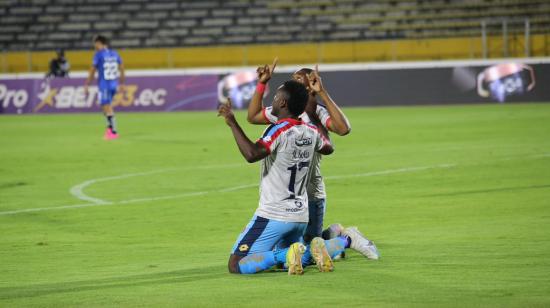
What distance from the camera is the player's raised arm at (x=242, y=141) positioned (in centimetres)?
826

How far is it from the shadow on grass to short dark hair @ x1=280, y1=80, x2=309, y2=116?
4.84 feet

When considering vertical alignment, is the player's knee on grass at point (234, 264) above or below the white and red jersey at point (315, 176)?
below

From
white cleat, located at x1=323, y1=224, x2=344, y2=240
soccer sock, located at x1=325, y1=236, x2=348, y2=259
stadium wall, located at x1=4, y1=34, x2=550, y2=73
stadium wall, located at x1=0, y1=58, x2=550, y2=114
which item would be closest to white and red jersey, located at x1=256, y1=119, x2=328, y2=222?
soccer sock, located at x1=325, y1=236, x2=348, y2=259

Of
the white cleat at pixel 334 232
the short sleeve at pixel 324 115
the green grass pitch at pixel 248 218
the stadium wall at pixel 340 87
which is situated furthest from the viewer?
the stadium wall at pixel 340 87

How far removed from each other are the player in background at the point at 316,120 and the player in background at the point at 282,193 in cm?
32

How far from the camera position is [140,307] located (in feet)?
24.1

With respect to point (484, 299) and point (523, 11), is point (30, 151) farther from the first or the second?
point (523, 11)

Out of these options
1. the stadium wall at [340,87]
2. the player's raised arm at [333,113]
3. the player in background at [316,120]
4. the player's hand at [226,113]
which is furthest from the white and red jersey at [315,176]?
the stadium wall at [340,87]

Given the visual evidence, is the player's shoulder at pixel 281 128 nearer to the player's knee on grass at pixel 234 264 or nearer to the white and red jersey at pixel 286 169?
the white and red jersey at pixel 286 169

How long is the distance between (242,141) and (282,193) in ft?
2.08

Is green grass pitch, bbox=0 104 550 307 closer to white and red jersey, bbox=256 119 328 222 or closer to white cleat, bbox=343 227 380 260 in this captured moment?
white cleat, bbox=343 227 380 260

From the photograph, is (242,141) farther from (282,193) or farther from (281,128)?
(282,193)

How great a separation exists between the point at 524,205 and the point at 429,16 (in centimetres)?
2841

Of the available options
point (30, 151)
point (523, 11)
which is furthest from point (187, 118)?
point (523, 11)
